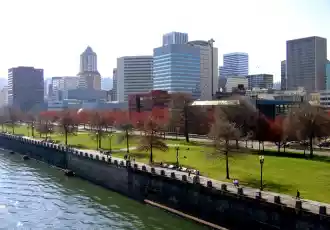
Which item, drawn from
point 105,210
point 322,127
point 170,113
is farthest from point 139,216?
point 170,113

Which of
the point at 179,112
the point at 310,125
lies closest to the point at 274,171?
the point at 310,125

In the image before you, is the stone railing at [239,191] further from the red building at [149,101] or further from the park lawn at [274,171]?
the red building at [149,101]

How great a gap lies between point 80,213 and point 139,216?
23.6 ft

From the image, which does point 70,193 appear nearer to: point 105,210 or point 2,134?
point 105,210

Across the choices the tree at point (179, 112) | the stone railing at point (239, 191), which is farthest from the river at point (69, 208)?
the tree at point (179, 112)

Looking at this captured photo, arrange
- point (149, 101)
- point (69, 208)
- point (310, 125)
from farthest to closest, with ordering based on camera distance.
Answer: point (149, 101)
point (310, 125)
point (69, 208)

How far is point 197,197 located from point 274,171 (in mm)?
12527

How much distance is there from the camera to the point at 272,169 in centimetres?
5575

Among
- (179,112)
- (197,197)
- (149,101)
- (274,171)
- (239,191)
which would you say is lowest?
(197,197)

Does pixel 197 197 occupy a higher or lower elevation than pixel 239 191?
lower

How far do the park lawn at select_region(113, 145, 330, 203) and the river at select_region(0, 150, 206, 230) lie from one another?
8.97 m

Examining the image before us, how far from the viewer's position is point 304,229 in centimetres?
3566

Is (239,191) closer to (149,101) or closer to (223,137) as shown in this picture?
(223,137)

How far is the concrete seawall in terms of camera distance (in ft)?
120
